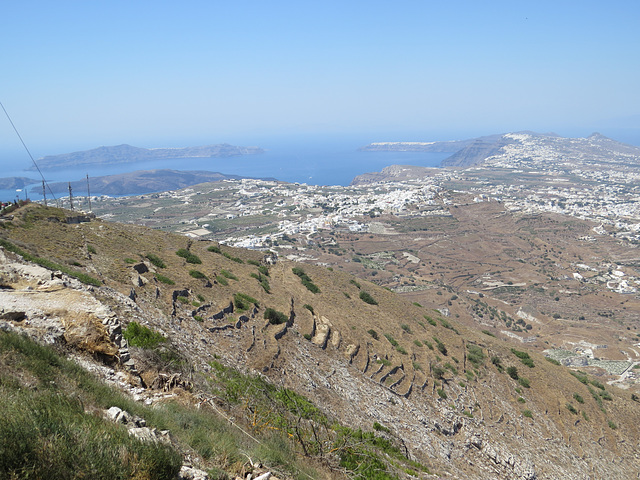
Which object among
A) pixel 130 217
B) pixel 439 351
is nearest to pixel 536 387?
pixel 439 351

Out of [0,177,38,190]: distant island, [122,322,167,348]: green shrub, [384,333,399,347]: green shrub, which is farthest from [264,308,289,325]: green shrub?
[0,177,38,190]: distant island

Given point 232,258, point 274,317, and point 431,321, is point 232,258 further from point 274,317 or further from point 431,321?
point 431,321

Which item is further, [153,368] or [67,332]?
[153,368]

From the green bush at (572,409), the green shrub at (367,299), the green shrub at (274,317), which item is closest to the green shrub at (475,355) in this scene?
the green bush at (572,409)

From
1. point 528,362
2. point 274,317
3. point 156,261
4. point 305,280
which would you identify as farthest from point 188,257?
point 528,362

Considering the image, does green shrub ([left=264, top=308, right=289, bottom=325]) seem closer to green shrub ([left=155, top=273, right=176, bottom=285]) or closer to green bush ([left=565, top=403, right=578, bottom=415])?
green shrub ([left=155, top=273, right=176, bottom=285])

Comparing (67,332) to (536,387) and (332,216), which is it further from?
(332,216)
